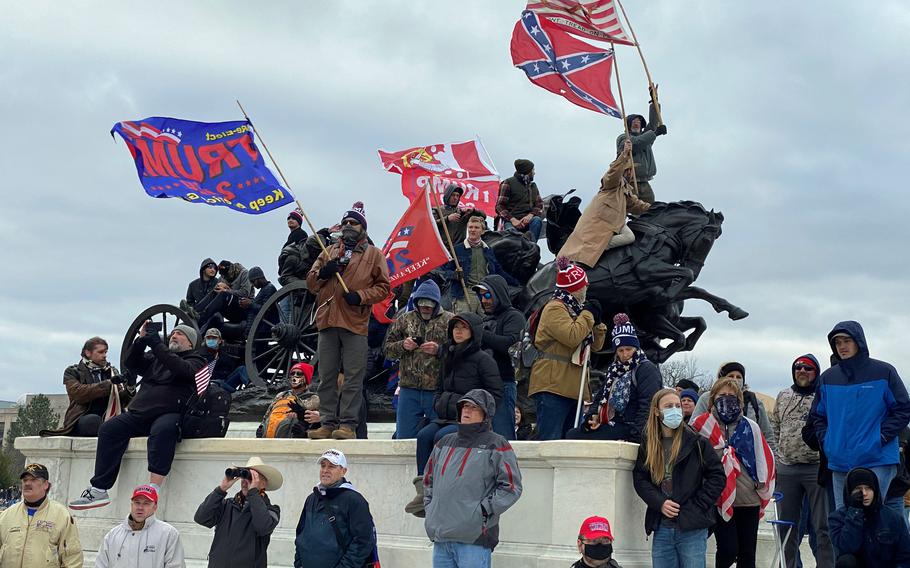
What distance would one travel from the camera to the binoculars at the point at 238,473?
8328 millimetres

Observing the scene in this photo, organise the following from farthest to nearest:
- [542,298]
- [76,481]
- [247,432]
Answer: [247,432]
[542,298]
[76,481]

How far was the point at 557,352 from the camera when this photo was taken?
10.1m

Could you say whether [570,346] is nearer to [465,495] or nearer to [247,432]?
[465,495]

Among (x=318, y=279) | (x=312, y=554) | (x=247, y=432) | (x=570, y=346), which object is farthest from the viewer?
(x=247, y=432)

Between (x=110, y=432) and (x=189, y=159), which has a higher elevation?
(x=189, y=159)

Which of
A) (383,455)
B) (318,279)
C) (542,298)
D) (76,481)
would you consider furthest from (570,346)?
(76,481)

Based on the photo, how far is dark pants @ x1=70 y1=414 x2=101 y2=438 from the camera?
492 inches

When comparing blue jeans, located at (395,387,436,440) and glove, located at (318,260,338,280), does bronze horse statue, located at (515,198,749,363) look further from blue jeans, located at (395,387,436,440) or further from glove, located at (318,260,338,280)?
blue jeans, located at (395,387,436,440)

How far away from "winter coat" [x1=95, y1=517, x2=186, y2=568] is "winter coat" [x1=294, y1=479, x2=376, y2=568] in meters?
1.07

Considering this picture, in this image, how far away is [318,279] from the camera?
11.3 m

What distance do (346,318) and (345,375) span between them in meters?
0.51

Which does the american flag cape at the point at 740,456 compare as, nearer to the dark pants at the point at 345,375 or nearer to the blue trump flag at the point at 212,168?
the dark pants at the point at 345,375

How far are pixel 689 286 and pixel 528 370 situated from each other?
3.01 m

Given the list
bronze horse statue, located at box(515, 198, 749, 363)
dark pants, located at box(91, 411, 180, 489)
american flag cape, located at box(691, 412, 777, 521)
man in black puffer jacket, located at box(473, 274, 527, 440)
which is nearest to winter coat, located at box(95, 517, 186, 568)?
dark pants, located at box(91, 411, 180, 489)
